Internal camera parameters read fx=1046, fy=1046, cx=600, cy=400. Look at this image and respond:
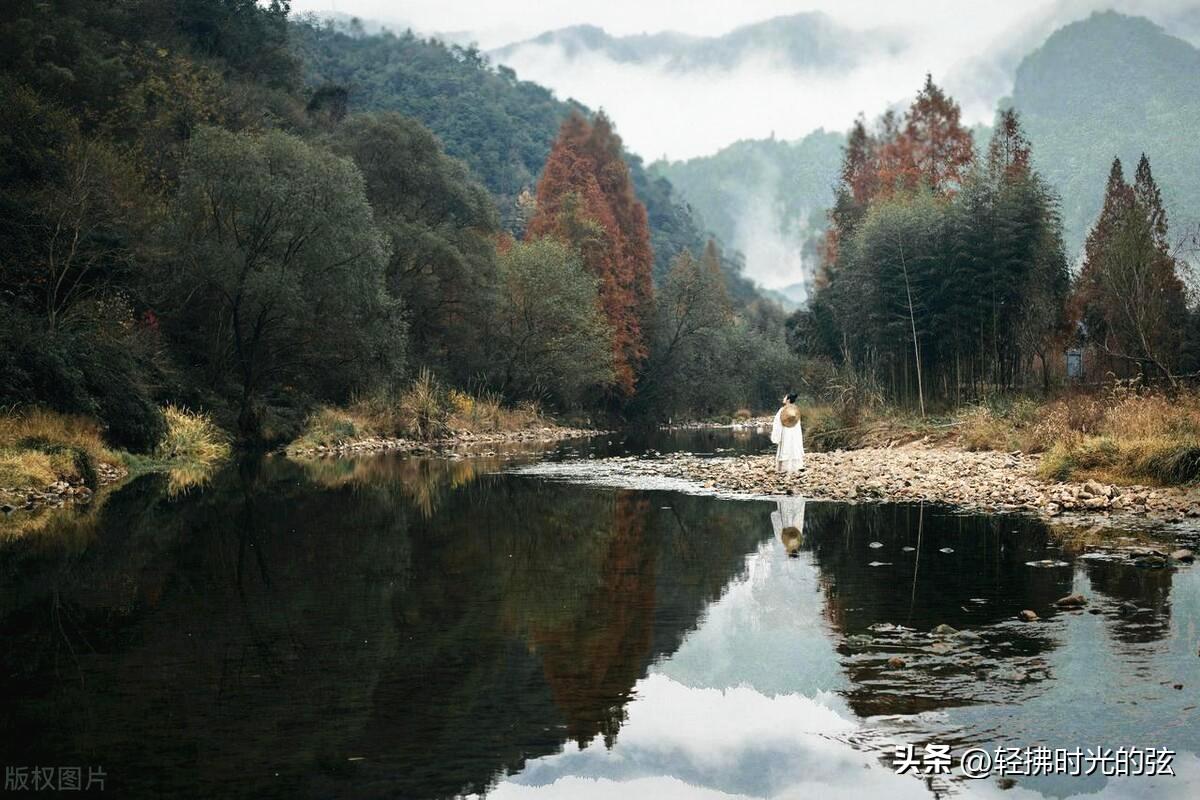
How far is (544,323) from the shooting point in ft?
165

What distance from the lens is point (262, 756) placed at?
520 centimetres

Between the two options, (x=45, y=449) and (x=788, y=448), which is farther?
(x=788, y=448)

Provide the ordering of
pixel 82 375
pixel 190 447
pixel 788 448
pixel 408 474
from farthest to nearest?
pixel 190 447 → pixel 408 474 → pixel 82 375 → pixel 788 448

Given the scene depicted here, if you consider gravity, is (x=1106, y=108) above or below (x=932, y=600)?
above

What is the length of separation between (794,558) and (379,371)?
28.6 m

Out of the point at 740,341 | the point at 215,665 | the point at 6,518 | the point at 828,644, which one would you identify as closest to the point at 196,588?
the point at 215,665

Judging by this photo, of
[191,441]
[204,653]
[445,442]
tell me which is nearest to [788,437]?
[204,653]

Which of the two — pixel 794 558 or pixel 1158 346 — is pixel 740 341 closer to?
pixel 1158 346

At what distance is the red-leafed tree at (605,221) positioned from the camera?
181ft

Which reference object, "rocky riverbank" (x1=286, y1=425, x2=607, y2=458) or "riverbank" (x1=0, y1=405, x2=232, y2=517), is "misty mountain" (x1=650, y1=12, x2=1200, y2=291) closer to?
"rocky riverbank" (x1=286, y1=425, x2=607, y2=458)

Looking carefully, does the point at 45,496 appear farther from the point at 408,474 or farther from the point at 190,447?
the point at 190,447

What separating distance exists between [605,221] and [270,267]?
2705 cm

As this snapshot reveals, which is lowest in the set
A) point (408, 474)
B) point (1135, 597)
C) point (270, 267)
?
point (1135, 597)

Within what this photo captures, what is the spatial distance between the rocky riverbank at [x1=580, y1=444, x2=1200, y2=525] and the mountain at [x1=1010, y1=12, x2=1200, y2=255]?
57569 millimetres
